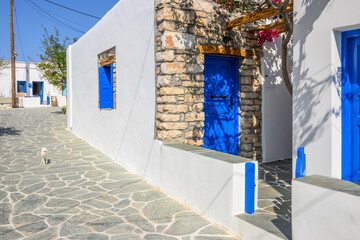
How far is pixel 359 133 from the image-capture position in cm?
358


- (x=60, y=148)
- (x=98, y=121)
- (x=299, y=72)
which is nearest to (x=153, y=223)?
(x=299, y=72)

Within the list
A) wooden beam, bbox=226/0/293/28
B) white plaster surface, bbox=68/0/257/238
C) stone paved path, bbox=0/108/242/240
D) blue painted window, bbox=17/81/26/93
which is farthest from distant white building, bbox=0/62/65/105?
wooden beam, bbox=226/0/293/28

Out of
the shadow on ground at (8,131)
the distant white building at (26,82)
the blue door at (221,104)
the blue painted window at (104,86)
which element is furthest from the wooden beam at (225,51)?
the distant white building at (26,82)

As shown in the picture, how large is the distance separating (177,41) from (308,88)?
2223 millimetres

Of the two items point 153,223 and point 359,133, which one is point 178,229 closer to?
point 153,223

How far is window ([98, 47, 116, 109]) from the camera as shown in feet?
23.7

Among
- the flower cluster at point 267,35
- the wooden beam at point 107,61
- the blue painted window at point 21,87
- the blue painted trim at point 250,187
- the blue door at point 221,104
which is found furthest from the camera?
the blue painted window at point 21,87

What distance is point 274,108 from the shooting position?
6520 mm

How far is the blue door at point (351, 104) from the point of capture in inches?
141

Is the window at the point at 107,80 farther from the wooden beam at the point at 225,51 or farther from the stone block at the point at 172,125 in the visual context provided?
the wooden beam at the point at 225,51

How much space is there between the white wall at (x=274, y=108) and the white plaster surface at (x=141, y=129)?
251cm

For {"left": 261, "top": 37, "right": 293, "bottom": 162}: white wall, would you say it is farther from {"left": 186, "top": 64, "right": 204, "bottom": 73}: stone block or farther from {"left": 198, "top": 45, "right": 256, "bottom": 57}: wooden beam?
{"left": 186, "top": 64, "right": 204, "bottom": 73}: stone block

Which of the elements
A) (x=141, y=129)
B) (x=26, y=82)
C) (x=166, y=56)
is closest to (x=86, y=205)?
(x=141, y=129)

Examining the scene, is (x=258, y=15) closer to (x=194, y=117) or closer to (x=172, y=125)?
(x=194, y=117)
